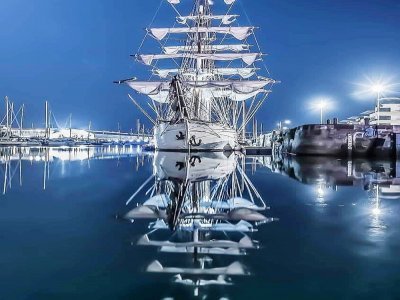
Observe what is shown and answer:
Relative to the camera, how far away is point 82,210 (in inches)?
508

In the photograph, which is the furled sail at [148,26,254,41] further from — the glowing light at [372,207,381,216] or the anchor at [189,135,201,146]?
the glowing light at [372,207,381,216]

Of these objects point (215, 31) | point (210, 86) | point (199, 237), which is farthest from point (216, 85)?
point (199, 237)

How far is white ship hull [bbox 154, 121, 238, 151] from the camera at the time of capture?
144 feet

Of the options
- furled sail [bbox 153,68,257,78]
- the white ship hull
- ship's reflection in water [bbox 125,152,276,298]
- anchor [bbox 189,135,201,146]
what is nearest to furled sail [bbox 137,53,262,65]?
furled sail [bbox 153,68,257,78]

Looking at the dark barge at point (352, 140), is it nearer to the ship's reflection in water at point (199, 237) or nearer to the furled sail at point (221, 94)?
the furled sail at point (221, 94)

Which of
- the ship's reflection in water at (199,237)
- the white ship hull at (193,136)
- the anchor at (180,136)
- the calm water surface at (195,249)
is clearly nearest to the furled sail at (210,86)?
the white ship hull at (193,136)

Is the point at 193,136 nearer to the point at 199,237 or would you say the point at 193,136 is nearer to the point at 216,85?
the point at 216,85

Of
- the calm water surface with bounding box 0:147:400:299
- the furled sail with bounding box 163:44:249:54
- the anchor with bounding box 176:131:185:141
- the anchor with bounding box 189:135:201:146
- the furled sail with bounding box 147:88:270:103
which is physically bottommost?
the calm water surface with bounding box 0:147:400:299

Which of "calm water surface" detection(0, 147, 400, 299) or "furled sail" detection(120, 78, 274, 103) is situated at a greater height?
"furled sail" detection(120, 78, 274, 103)

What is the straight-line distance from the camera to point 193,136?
1759 inches

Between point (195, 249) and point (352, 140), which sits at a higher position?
point (352, 140)

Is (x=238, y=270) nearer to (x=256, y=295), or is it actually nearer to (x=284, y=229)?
(x=256, y=295)

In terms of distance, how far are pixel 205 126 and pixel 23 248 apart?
38.6 meters

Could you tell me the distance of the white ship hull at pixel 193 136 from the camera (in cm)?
4394
